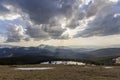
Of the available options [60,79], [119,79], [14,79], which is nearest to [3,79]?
[14,79]

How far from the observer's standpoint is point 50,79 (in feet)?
164

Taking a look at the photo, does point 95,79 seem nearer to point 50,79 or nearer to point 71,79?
point 71,79

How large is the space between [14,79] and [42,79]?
4.83 metres

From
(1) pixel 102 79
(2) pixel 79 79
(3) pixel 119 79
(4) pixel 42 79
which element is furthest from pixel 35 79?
(3) pixel 119 79

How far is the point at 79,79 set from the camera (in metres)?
50.0

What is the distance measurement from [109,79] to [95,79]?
2.68 meters

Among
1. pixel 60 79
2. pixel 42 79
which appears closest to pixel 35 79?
pixel 42 79

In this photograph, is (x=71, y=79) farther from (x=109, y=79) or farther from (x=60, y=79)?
(x=109, y=79)

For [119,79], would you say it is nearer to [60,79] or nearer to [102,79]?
[102,79]

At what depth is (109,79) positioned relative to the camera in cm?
5097

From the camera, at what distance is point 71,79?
49.9m

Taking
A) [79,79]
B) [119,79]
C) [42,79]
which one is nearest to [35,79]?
[42,79]

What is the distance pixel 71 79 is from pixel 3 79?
11763mm

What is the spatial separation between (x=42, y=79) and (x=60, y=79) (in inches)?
124
